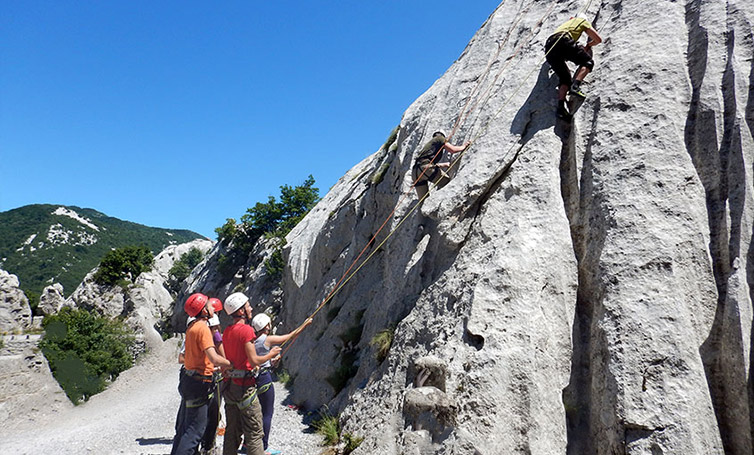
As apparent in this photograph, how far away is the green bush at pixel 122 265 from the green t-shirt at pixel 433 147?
139 feet

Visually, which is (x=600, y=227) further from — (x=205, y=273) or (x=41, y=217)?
(x=41, y=217)

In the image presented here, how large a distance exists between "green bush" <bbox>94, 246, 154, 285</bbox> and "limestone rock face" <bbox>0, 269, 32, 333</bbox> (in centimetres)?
921

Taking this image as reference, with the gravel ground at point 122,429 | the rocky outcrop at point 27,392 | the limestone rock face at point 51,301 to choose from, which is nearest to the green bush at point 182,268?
the limestone rock face at point 51,301

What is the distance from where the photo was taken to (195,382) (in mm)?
6996

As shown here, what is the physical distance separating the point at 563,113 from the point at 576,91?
48 centimetres

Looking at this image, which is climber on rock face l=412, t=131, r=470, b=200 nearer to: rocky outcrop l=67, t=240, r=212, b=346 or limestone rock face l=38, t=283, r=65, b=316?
rocky outcrop l=67, t=240, r=212, b=346

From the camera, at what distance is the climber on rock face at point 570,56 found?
28.0 feet

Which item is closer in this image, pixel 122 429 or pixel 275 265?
pixel 122 429

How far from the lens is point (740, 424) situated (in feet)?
17.7

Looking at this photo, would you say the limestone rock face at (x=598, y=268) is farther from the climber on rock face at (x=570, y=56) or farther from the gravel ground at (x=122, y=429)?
the gravel ground at (x=122, y=429)

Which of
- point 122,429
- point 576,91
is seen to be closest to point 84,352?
point 122,429

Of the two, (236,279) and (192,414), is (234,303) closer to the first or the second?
(192,414)

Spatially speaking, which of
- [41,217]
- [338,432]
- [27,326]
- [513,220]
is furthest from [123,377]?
[41,217]

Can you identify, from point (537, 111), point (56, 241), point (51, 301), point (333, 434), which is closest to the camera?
point (333, 434)
